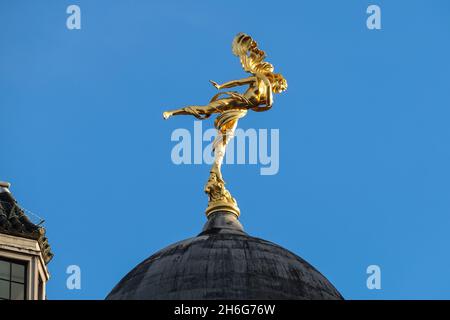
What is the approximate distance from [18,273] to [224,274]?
791 centimetres

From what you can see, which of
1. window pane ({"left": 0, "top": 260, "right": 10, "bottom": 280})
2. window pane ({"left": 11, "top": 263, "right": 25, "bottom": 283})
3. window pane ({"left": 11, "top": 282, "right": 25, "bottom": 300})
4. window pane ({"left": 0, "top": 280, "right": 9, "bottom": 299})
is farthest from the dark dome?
window pane ({"left": 0, "top": 260, "right": 10, "bottom": 280})

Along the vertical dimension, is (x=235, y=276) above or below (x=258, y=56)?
below

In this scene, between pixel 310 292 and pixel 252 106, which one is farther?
pixel 252 106

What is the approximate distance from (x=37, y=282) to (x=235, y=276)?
776 cm

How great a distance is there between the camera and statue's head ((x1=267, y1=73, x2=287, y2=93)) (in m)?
109

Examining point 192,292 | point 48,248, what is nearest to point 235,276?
point 192,292

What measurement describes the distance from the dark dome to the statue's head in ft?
23.6

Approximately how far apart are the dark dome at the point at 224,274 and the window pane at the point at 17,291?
3.24 metres

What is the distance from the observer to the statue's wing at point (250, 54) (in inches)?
4306

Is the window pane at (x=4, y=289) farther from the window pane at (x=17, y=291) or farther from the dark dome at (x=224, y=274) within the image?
the dark dome at (x=224, y=274)

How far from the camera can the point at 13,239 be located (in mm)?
104375
